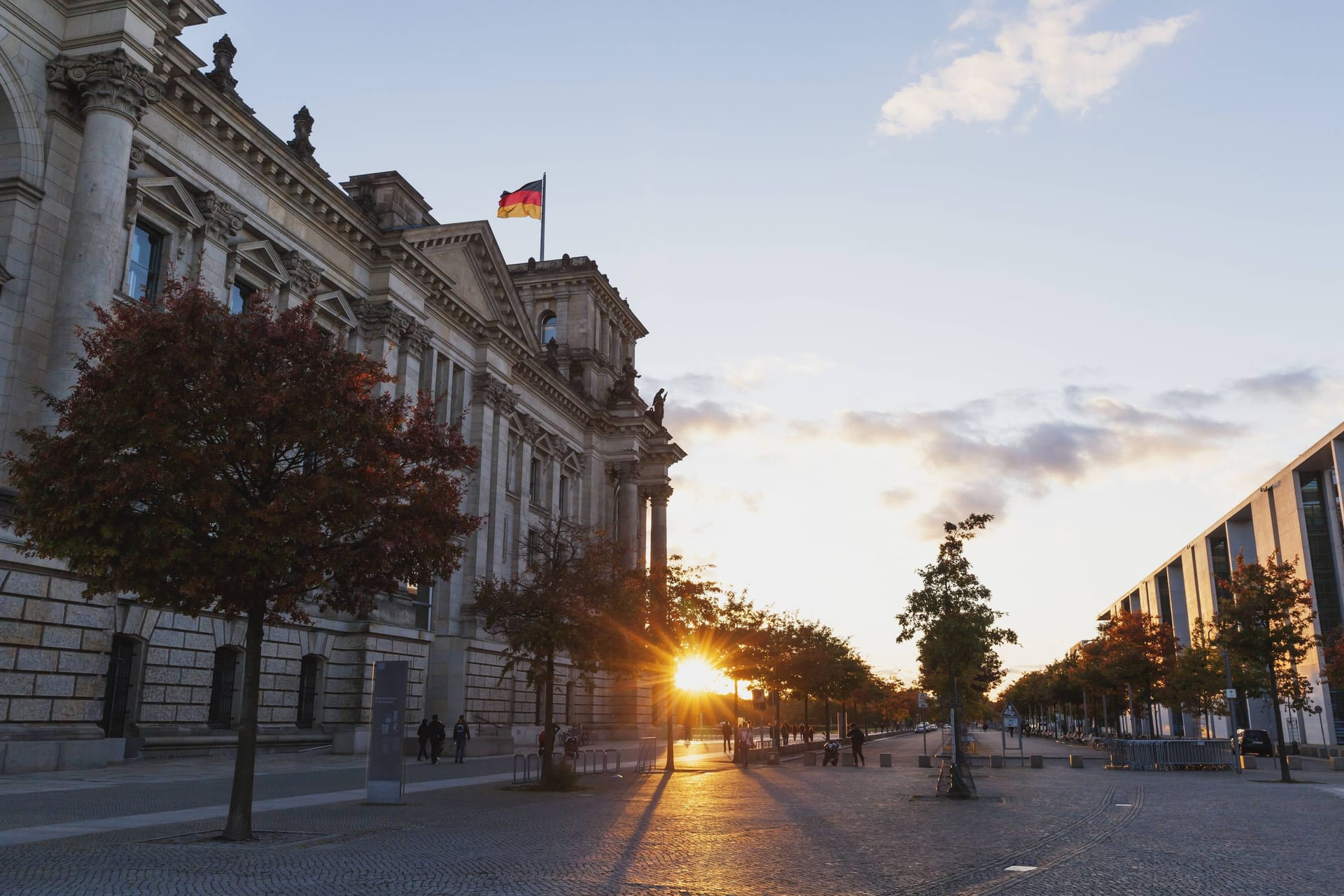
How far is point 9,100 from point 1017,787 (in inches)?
1212

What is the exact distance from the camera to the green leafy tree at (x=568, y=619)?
25.7 meters

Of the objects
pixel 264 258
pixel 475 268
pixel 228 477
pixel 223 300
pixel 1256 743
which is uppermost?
pixel 475 268

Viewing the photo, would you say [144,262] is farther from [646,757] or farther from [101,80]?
[646,757]

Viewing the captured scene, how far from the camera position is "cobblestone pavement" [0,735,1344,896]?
1086 cm

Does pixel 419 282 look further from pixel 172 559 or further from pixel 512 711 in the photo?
pixel 172 559

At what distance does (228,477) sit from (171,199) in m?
19.1

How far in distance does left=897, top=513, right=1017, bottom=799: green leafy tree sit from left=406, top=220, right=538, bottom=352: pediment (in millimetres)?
27614

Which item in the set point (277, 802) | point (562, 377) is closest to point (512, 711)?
point (562, 377)

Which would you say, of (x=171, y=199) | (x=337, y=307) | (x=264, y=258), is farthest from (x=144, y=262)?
(x=337, y=307)

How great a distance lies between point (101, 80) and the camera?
84.7 feet

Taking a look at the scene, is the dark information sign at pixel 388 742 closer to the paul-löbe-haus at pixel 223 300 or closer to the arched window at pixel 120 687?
the paul-löbe-haus at pixel 223 300

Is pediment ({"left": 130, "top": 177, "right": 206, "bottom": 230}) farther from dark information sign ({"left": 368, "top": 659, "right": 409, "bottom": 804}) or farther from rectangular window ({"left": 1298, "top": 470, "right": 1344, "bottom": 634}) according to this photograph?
rectangular window ({"left": 1298, "top": 470, "right": 1344, "bottom": 634})

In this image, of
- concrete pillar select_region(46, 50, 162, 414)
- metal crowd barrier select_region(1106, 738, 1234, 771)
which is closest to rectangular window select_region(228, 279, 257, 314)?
concrete pillar select_region(46, 50, 162, 414)

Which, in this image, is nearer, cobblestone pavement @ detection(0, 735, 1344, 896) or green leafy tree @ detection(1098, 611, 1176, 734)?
cobblestone pavement @ detection(0, 735, 1344, 896)
